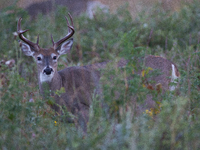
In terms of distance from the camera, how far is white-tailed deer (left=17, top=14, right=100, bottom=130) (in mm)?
5730

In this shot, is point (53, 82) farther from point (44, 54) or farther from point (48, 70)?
point (44, 54)

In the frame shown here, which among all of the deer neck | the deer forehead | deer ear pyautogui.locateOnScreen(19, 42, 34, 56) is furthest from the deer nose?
deer ear pyautogui.locateOnScreen(19, 42, 34, 56)

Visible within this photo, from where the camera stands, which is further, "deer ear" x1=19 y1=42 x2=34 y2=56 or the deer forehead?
"deer ear" x1=19 y1=42 x2=34 y2=56

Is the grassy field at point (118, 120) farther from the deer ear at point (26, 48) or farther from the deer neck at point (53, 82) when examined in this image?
the deer ear at point (26, 48)

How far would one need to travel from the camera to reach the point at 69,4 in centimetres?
1334

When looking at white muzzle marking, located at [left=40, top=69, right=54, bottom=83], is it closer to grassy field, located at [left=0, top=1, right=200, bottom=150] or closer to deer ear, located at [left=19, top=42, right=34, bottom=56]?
grassy field, located at [left=0, top=1, right=200, bottom=150]

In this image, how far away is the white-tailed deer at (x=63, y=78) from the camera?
5730mm

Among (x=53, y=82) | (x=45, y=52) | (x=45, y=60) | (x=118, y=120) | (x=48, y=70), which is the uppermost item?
(x=45, y=52)

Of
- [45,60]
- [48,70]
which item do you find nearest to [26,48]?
[45,60]

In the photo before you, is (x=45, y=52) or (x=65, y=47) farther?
(x=65, y=47)

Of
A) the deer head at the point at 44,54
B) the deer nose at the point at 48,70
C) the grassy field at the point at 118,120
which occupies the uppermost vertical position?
the deer head at the point at 44,54

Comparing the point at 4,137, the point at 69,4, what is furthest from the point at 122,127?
the point at 69,4

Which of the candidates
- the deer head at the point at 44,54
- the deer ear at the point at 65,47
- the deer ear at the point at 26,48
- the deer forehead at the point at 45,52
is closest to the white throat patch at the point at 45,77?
the deer head at the point at 44,54

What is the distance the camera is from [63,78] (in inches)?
245
